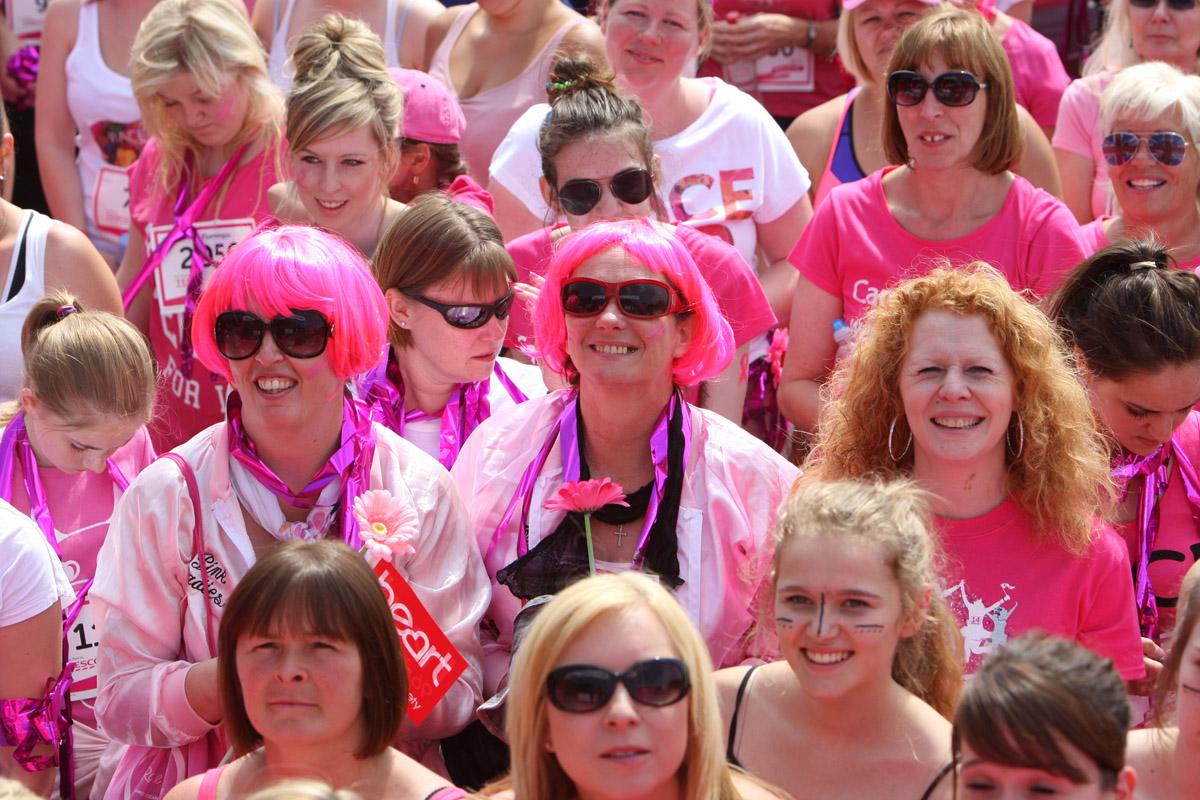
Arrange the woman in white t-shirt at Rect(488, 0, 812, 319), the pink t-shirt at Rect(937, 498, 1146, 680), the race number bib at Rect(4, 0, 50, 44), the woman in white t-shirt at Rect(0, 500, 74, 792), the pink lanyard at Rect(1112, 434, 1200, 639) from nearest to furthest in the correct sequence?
1. the pink t-shirt at Rect(937, 498, 1146, 680)
2. the woman in white t-shirt at Rect(0, 500, 74, 792)
3. the pink lanyard at Rect(1112, 434, 1200, 639)
4. the woman in white t-shirt at Rect(488, 0, 812, 319)
5. the race number bib at Rect(4, 0, 50, 44)

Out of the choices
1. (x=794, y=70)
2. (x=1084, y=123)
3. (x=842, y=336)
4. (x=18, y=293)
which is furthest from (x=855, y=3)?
(x=18, y=293)

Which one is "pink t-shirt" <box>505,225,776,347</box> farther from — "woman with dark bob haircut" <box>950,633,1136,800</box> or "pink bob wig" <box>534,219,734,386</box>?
"woman with dark bob haircut" <box>950,633,1136,800</box>

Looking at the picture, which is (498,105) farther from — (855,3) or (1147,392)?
(1147,392)

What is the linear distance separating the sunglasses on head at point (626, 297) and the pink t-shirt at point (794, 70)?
2568 millimetres

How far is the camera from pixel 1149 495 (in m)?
3.77

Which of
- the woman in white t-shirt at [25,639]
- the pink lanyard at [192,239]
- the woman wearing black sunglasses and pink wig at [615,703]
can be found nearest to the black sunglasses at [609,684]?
the woman wearing black sunglasses and pink wig at [615,703]

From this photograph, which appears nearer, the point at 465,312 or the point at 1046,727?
the point at 1046,727

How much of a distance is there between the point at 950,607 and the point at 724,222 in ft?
→ 5.68

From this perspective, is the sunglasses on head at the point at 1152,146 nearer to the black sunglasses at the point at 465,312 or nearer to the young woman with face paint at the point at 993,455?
the young woman with face paint at the point at 993,455

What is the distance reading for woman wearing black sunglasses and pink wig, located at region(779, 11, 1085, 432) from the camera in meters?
4.23

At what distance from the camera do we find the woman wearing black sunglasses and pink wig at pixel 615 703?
105 inches

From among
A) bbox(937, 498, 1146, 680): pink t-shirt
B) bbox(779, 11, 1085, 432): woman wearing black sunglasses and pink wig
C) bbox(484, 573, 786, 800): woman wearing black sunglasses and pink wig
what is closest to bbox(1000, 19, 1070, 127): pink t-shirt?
bbox(779, 11, 1085, 432): woman wearing black sunglasses and pink wig

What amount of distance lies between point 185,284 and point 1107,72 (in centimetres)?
296

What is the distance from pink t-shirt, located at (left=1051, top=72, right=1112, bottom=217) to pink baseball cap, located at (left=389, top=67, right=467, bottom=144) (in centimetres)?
191
